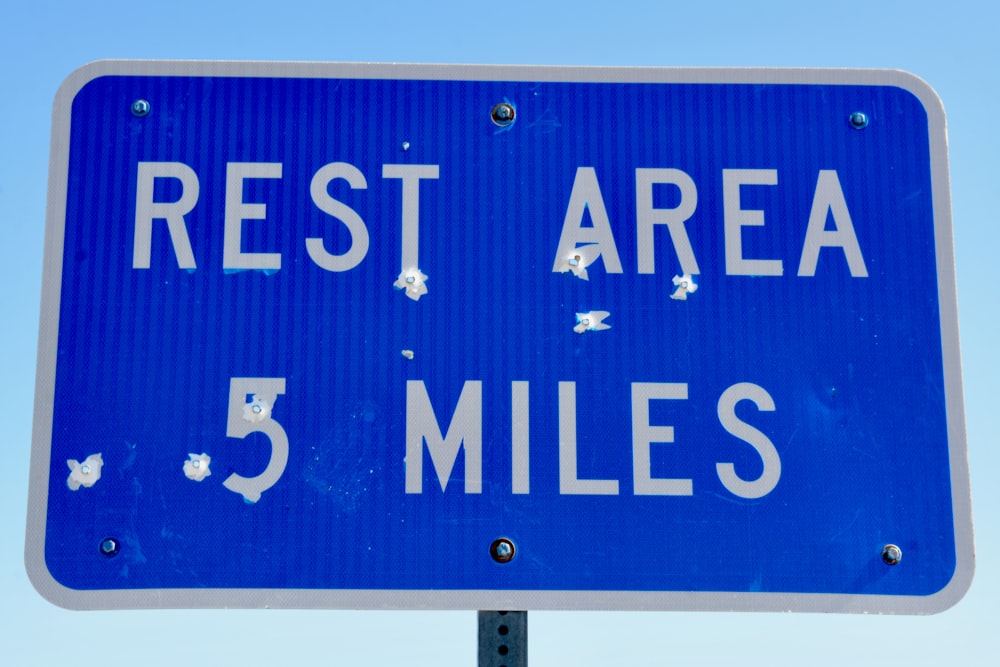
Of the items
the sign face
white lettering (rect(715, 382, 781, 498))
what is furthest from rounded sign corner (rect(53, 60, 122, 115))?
white lettering (rect(715, 382, 781, 498))

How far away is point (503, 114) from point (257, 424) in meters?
Result: 0.83

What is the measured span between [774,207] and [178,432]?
4.33 feet

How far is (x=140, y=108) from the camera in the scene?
261 centimetres

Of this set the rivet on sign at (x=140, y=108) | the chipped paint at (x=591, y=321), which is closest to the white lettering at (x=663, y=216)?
the chipped paint at (x=591, y=321)

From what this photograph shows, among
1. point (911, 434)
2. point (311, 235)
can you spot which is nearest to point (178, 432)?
point (311, 235)

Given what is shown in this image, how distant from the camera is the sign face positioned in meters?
2.37

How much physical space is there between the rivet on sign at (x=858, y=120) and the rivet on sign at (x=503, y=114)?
0.73 meters

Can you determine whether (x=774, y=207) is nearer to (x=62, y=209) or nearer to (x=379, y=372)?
(x=379, y=372)

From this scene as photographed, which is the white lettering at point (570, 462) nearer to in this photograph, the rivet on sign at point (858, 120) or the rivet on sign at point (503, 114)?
A: the rivet on sign at point (503, 114)

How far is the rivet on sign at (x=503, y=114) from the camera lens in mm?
2594

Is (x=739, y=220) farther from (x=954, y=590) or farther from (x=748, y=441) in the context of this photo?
(x=954, y=590)

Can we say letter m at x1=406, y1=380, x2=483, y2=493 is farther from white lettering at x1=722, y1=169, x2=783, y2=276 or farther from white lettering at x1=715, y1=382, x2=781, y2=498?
white lettering at x1=722, y1=169, x2=783, y2=276

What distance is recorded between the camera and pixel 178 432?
95.3 inches

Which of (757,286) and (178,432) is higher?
(757,286)
